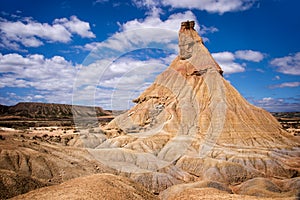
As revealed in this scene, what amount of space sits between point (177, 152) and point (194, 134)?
10757 millimetres

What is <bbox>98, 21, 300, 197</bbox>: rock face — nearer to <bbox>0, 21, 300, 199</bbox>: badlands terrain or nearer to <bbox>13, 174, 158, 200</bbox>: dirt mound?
<bbox>0, 21, 300, 199</bbox>: badlands terrain

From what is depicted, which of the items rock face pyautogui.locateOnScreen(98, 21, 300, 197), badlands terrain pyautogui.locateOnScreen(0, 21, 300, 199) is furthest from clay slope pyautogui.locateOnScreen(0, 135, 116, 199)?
rock face pyautogui.locateOnScreen(98, 21, 300, 197)

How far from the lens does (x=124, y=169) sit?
45.8 m

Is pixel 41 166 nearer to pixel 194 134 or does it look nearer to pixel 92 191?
pixel 92 191

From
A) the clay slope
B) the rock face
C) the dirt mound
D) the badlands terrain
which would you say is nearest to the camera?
the dirt mound

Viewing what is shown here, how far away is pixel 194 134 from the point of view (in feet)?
229

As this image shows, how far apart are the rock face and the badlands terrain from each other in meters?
0.22

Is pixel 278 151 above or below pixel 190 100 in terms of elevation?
below

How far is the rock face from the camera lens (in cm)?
5056

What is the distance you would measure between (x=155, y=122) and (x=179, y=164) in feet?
86.5

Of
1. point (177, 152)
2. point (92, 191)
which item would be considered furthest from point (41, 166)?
point (177, 152)

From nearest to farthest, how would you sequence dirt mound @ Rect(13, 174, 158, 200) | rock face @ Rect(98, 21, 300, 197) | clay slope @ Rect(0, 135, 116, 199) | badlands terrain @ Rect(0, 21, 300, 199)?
dirt mound @ Rect(13, 174, 158, 200)
badlands terrain @ Rect(0, 21, 300, 199)
clay slope @ Rect(0, 135, 116, 199)
rock face @ Rect(98, 21, 300, 197)

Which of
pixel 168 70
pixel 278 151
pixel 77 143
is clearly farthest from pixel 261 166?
pixel 168 70

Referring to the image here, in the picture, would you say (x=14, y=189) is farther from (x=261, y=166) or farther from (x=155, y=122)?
(x=155, y=122)
